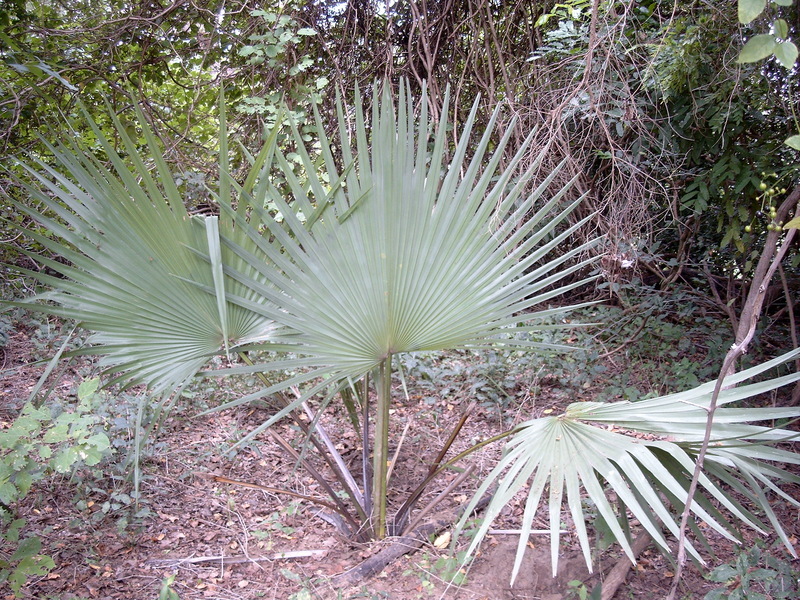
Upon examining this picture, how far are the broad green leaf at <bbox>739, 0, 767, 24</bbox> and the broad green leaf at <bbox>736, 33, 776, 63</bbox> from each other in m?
0.04

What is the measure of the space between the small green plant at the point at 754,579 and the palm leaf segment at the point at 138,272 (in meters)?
1.65

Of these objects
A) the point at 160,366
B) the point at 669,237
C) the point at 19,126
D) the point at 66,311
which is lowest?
the point at 160,366

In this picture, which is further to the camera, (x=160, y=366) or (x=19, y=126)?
(x=19, y=126)

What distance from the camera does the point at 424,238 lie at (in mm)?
1789

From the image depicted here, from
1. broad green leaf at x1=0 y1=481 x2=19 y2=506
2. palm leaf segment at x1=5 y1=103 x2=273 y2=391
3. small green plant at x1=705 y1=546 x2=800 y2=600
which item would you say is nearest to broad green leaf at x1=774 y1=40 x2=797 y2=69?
palm leaf segment at x1=5 y1=103 x2=273 y2=391

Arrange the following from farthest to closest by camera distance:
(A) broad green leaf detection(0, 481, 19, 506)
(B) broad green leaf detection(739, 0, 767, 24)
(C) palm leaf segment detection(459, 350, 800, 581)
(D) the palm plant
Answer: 1. (A) broad green leaf detection(0, 481, 19, 506)
2. (D) the palm plant
3. (C) palm leaf segment detection(459, 350, 800, 581)
4. (B) broad green leaf detection(739, 0, 767, 24)

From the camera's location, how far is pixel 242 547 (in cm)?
230

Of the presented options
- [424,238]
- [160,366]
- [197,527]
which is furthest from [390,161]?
[197,527]

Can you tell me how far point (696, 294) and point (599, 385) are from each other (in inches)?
46.7

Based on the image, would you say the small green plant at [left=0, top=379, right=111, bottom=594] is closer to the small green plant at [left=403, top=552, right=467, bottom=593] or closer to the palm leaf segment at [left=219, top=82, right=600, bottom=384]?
the palm leaf segment at [left=219, top=82, right=600, bottom=384]

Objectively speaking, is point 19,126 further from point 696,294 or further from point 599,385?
point 696,294

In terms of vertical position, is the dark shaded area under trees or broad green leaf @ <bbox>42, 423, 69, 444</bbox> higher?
the dark shaded area under trees

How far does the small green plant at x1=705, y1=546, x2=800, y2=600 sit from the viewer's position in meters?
1.80

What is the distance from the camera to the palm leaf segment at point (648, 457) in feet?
4.36
